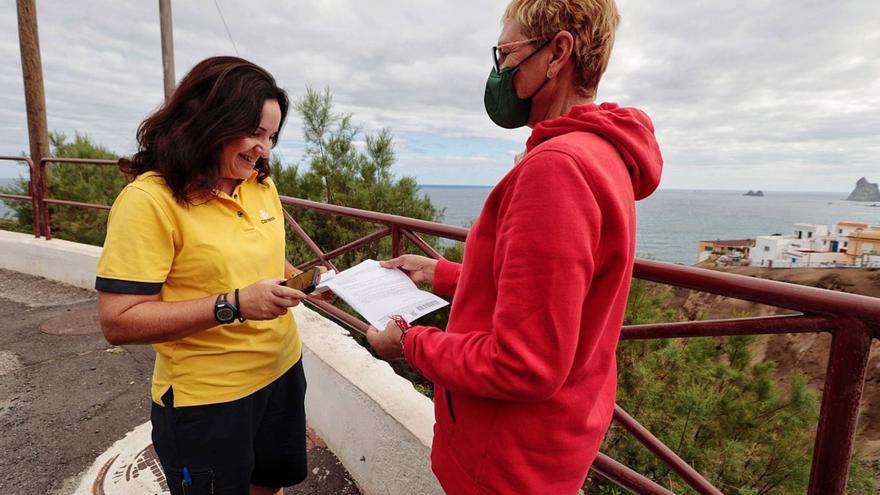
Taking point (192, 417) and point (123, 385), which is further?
point (123, 385)

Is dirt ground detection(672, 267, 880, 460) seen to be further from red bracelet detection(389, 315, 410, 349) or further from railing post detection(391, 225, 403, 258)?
red bracelet detection(389, 315, 410, 349)

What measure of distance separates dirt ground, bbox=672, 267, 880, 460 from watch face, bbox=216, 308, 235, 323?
42.4 ft

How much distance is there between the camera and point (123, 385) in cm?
319

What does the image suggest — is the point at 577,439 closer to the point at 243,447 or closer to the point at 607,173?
the point at 607,173

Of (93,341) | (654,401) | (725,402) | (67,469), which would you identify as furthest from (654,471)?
(93,341)

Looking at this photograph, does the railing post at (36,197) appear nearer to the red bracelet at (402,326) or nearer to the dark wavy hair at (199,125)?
the dark wavy hair at (199,125)

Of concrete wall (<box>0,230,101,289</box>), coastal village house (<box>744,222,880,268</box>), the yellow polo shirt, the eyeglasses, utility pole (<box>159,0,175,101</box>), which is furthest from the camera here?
coastal village house (<box>744,222,880,268</box>)

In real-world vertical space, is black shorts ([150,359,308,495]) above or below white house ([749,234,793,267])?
above

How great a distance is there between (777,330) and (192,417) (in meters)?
1.55

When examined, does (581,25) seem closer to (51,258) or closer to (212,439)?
(212,439)

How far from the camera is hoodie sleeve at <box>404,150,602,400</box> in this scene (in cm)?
72

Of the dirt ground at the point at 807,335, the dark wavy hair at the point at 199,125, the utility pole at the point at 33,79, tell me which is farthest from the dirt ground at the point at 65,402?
the dirt ground at the point at 807,335

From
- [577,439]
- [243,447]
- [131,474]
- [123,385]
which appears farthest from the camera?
[123,385]

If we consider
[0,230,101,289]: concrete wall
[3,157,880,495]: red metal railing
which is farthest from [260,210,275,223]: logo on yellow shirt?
[0,230,101,289]: concrete wall
